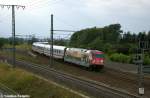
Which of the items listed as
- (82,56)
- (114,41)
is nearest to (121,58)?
(82,56)

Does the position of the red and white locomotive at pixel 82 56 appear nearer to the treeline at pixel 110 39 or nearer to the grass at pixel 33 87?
the treeline at pixel 110 39

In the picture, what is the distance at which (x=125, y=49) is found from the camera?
6494cm

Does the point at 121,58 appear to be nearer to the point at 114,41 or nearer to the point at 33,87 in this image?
the point at 114,41

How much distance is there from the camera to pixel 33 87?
111 ft

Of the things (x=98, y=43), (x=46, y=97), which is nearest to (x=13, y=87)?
(x=46, y=97)

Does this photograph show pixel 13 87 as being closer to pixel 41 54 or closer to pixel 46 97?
pixel 46 97

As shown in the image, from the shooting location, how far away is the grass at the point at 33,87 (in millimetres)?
28359

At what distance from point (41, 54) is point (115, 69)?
99.9ft

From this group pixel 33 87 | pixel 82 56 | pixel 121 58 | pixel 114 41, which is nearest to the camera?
pixel 33 87

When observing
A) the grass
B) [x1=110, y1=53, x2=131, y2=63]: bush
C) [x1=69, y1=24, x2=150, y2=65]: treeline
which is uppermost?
[x1=69, y1=24, x2=150, y2=65]: treeline

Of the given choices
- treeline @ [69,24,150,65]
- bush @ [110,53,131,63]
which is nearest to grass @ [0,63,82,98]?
treeline @ [69,24,150,65]

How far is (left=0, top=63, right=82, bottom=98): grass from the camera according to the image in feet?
93.0

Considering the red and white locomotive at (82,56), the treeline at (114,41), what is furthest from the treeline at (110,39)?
the red and white locomotive at (82,56)

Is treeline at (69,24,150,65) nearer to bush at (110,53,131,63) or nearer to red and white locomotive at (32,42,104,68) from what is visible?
bush at (110,53,131,63)
